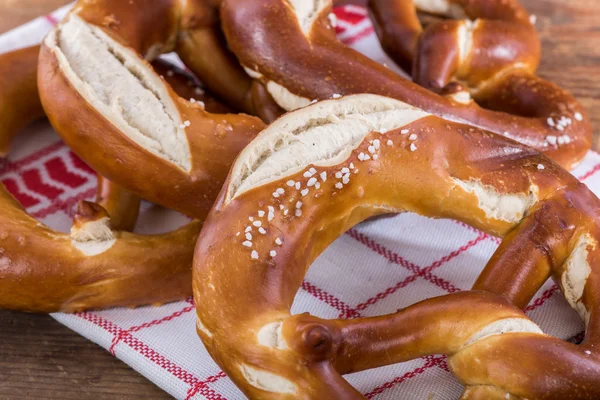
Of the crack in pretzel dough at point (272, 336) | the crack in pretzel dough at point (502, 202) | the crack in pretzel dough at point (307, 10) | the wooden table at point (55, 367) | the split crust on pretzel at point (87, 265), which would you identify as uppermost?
the crack in pretzel dough at point (307, 10)

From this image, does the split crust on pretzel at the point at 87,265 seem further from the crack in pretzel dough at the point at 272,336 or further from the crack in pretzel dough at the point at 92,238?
the crack in pretzel dough at the point at 272,336

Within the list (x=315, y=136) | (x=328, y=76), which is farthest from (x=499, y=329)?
(x=328, y=76)

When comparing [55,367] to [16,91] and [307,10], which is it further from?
[307,10]

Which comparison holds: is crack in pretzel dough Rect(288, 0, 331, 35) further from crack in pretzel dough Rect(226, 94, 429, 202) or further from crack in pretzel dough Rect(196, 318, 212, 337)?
crack in pretzel dough Rect(196, 318, 212, 337)

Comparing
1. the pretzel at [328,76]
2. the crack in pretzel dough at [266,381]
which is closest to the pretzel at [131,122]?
the pretzel at [328,76]

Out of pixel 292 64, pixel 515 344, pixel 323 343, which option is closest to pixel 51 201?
pixel 292 64

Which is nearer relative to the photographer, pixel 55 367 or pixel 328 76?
pixel 55 367

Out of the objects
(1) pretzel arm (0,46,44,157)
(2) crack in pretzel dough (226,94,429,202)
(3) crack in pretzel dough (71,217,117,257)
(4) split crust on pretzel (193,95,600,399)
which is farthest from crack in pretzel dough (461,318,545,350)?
(1) pretzel arm (0,46,44,157)
